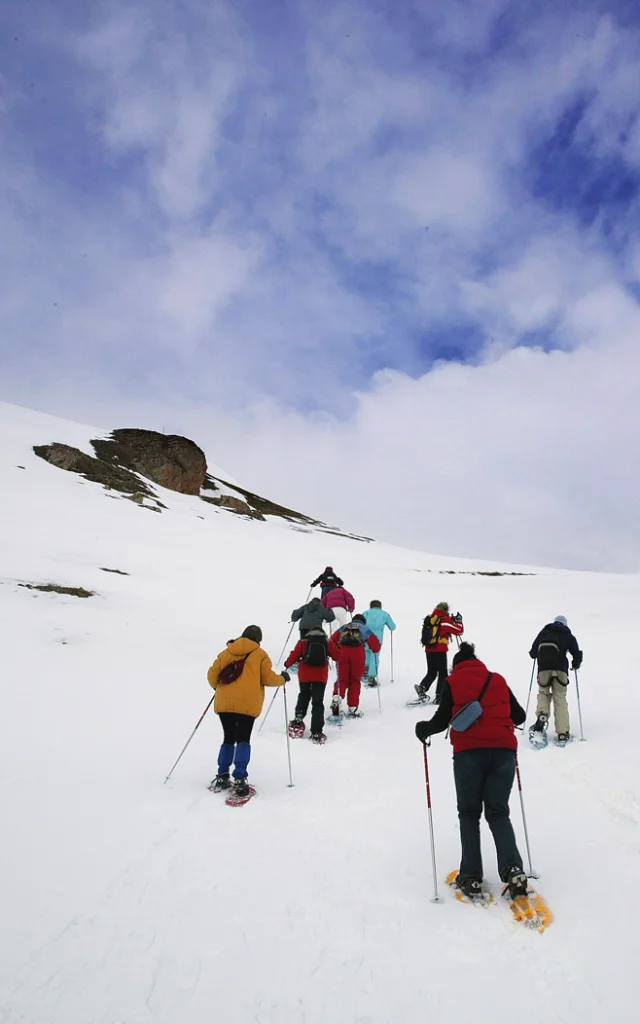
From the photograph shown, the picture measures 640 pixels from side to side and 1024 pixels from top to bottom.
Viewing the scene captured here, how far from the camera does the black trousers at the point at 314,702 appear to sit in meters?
8.49

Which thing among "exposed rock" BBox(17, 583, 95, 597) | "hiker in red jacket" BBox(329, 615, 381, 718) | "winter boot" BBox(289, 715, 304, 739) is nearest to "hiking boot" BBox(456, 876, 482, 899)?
"winter boot" BBox(289, 715, 304, 739)

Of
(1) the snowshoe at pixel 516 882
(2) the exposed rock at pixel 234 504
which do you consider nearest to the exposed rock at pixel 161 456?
(2) the exposed rock at pixel 234 504

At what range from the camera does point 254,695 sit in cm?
640

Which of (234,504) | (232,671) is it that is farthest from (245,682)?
(234,504)

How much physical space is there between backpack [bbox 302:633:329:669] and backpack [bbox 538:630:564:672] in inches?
137

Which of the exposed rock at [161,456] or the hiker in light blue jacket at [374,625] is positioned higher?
the exposed rock at [161,456]

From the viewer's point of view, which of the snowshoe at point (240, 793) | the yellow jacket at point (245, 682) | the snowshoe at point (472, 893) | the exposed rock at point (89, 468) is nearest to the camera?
the snowshoe at point (472, 893)

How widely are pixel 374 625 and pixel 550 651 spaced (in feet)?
15.5

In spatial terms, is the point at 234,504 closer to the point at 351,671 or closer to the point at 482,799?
the point at 351,671

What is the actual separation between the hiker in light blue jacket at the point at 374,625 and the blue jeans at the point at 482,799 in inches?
293

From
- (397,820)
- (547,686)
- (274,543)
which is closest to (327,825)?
(397,820)

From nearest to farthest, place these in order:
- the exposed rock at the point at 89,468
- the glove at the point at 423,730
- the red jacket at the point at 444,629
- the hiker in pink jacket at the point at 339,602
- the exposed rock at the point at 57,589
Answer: the glove at the point at 423,730 < the red jacket at the point at 444,629 < the hiker in pink jacket at the point at 339,602 < the exposed rock at the point at 57,589 < the exposed rock at the point at 89,468

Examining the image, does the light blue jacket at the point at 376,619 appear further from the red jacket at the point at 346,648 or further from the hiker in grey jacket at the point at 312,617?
the hiker in grey jacket at the point at 312,617

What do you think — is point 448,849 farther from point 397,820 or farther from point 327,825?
point 327,825
